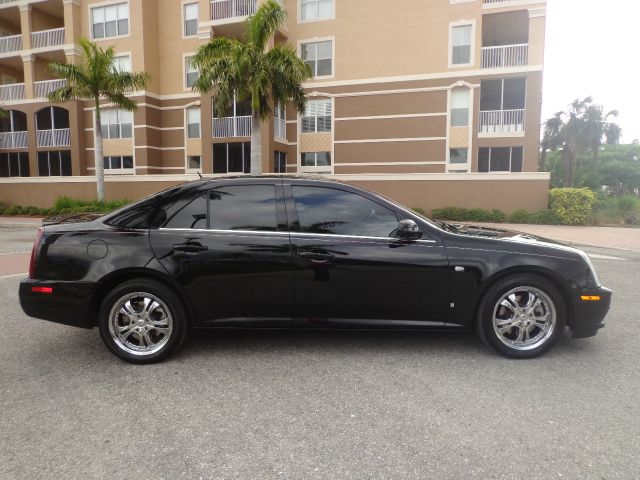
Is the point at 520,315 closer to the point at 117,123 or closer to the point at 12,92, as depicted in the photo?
the point at 117,123

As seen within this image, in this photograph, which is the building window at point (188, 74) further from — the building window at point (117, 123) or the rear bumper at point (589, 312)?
the rear bumper at point (589, 312)

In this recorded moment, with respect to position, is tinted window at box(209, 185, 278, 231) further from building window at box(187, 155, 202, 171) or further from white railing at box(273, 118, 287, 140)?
building window at box(187, 155, 202, 171)

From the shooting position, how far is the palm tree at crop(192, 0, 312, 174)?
15.2 m

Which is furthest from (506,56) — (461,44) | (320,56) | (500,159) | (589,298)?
(589,298)

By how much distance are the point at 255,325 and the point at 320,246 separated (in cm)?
92

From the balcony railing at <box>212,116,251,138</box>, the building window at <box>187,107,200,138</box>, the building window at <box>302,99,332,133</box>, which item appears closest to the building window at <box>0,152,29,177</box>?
the building window at <box>187,107,200,138</box>

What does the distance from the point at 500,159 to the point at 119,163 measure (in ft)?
73.9

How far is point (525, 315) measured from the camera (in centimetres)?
391

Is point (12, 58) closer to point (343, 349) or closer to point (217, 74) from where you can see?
point (217, 74)

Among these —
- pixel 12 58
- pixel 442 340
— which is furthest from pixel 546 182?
pixel 12 58

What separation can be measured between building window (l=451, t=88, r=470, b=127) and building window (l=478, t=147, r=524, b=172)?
1.85 meters

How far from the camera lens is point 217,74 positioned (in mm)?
15211

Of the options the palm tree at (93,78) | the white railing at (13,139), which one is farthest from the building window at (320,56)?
the white railing at (13,139)

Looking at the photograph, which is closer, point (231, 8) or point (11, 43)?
point (231, 8)
